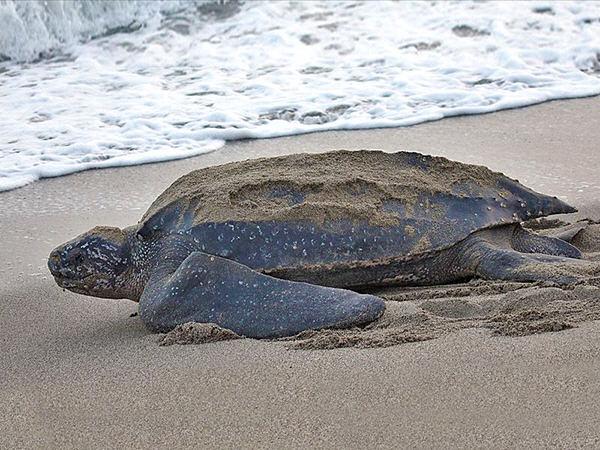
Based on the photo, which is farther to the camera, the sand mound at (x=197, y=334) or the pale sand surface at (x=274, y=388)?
the sand mound at (x=197, y=334)

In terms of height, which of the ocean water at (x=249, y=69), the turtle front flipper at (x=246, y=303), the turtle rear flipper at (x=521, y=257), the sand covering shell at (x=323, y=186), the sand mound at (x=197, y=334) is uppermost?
the sand covering shell at (x=323, y=186)

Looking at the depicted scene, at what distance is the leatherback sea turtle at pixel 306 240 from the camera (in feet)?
8.93

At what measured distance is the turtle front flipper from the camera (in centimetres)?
259

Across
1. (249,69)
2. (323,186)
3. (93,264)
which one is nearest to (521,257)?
(323,186)

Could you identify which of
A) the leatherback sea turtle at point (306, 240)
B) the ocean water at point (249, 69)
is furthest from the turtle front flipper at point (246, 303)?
the ocean water at point (249, 69)

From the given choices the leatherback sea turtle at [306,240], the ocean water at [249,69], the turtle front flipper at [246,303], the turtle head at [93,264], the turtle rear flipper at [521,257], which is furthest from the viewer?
the ocean water at [249,69]

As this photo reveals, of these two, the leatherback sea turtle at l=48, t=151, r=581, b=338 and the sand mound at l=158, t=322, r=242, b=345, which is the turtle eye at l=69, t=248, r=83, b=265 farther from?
the sand mound at l=158, t=322, r=242, b=345

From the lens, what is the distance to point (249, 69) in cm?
685

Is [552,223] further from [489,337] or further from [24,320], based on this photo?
[24,320]

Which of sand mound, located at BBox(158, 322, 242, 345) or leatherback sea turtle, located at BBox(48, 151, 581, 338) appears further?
leatherback sea turtle, located at BBox(48, 151, 581, 338)

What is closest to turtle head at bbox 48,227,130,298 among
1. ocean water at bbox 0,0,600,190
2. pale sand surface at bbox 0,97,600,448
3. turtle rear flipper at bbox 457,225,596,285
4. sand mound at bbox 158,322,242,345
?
pale sand surface at bbox 0,97,600,448

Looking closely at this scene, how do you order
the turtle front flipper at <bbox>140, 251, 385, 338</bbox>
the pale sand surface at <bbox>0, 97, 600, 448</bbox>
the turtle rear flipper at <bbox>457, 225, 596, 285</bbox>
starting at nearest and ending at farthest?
the pale sand surface at <bbox>0, 97, 600, 448</bbox>, the turtle front flipper at <bbox>140, 251, 385, 338</bbox>, the turtle rear flipper at <bbox>457, 225, 596, 285</bbox>

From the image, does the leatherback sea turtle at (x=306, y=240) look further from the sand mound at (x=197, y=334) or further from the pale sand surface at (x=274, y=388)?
the pale sand surface at (x=274, y=388)

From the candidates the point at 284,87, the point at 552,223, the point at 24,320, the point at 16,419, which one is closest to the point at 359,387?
the point at 16,419
